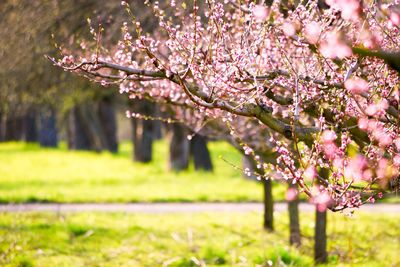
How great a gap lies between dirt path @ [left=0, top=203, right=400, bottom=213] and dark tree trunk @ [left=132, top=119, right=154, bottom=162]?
1314 centimetres

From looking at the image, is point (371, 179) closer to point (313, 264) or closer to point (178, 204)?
point (313, 264)

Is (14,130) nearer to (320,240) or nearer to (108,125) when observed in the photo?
(108,125)

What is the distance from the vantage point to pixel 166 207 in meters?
18.7

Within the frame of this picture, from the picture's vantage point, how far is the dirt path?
1789cm

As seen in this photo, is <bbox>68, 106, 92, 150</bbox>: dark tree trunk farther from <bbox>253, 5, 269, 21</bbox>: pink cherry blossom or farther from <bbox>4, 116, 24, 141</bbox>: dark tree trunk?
<bbox>253, 5, 269, 21</bbox>: pink cherry blossom

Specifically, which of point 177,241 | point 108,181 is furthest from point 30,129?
point 177,241

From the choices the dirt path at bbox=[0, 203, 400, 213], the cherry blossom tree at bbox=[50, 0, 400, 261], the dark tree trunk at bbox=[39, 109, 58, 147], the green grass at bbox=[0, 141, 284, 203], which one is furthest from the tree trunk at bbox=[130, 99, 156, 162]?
the cherry blossom tree at bbox=[50, 0, 400, 261]

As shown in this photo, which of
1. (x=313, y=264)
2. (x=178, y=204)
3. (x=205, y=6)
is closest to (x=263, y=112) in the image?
(x=205, y=6)

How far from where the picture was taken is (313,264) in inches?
452

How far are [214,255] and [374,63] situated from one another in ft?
19.2

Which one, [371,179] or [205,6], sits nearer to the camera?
[371,179]

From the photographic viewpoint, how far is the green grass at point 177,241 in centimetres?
1171

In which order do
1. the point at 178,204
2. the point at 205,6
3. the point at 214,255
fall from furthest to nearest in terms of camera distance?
the point at 178,204, the point at 214,255, the point at 205,6

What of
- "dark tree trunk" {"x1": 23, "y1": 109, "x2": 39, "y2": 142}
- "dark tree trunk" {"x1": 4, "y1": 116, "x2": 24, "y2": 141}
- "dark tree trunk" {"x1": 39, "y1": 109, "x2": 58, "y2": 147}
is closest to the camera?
"dark tree trunk" {"x1": 39, "y1": 109, "x2": 58, "y2": 147}
